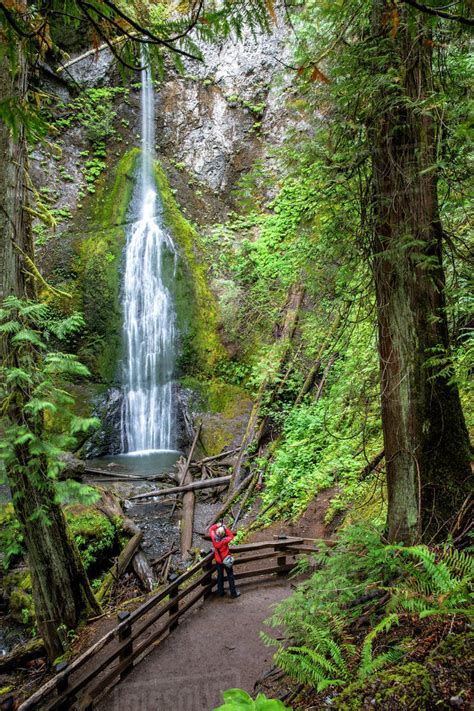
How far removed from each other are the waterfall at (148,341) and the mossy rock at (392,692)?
1479 cm

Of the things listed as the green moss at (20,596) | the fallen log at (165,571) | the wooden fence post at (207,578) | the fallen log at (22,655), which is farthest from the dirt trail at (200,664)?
the green moss at (20,596)

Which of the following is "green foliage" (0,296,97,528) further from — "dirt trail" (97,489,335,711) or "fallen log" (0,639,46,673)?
"fallen log" (0,639,46,673)

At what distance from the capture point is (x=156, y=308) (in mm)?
17891

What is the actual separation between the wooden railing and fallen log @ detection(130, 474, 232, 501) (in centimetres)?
449

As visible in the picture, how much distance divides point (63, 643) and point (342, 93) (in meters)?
7.88

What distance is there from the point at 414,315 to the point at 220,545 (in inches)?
183

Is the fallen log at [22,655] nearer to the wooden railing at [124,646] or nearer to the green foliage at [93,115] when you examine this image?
the wooden railing at [124,646]

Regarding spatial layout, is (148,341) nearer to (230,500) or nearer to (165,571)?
(230,500)

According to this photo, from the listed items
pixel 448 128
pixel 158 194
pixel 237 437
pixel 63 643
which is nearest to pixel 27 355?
pixel 63 643

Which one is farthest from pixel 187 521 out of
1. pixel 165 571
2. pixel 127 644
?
pixel 127 644

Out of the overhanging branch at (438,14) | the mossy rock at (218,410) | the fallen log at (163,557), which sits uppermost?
the overhanging branch at (438,14)

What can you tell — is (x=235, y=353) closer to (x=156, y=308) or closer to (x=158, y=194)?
(x=156, y=308)

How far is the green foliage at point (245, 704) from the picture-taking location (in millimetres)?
1947

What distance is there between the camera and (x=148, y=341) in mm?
17672
